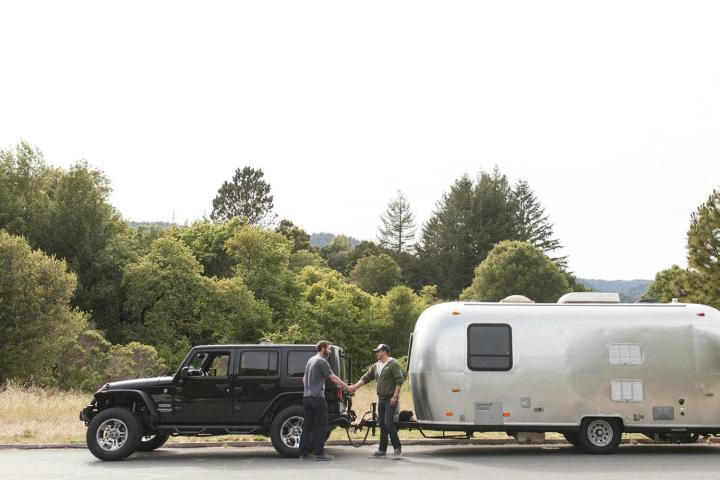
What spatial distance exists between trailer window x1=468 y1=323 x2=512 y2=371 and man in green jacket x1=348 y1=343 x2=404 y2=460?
1.55m

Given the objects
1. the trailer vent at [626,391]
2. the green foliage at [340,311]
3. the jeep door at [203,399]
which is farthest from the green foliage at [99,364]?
the green foliage at [340,311]

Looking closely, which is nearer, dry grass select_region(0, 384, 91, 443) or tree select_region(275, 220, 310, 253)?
dry grass select_region(0, 384, 91, 443)

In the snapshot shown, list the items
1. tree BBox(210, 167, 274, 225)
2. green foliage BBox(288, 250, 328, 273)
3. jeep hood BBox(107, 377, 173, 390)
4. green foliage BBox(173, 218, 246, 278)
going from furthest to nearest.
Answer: tree BBox(210, 167, 274, 225) < green foliage BBox(288, 250, 328, 273) < green foliage BBox(173, 218, 246, 278) < jeep hood BBox(107, 377, 173, 390)

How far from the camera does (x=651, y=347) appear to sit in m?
17.1

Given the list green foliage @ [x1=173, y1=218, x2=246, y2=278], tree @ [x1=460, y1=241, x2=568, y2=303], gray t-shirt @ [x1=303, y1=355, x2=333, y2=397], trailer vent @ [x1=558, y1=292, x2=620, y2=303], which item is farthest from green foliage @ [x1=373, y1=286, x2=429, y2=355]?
gray t-shirt @ [x1=303, y1=355, x2=333, y2=397]

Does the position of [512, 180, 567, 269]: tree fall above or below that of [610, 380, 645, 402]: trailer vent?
above

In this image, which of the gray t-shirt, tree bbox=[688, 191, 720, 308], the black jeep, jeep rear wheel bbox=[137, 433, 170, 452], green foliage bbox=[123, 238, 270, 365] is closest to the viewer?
the gray t-shirt

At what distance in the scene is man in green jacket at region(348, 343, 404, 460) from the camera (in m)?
16.0

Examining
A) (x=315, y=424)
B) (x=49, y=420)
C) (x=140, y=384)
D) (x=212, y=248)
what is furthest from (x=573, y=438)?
(x=212, y=248)

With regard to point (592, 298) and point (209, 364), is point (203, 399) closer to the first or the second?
point (209, 364)

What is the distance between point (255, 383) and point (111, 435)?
2.66m

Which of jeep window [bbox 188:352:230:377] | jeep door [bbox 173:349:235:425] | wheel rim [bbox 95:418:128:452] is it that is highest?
jeep window [bbox 188:352:230:377]

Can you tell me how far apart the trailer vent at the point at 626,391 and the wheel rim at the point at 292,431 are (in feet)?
19.1

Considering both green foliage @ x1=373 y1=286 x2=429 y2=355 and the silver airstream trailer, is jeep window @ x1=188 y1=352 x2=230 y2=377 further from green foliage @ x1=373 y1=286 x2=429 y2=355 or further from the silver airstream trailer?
green foliage @ x1=373 y1=286 x2=429 y2=355
